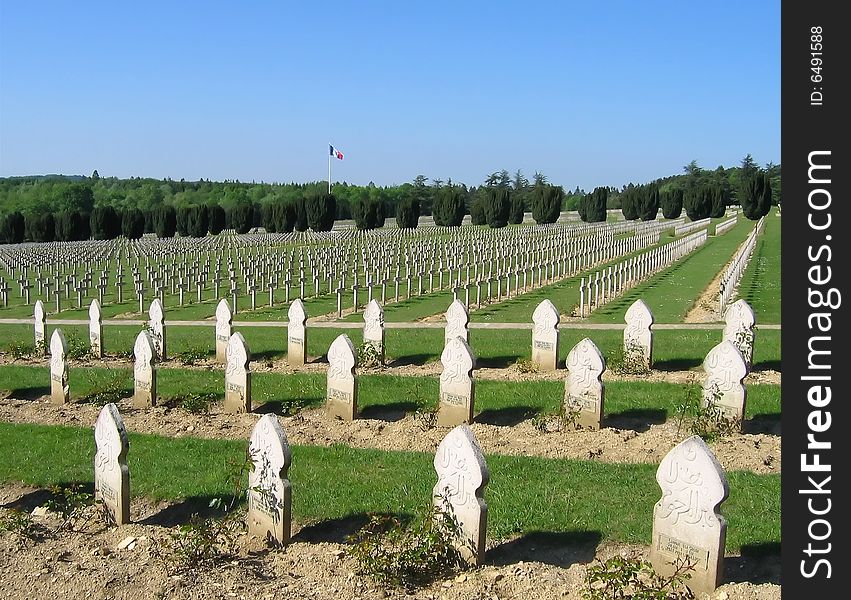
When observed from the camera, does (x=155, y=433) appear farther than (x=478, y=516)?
Yes

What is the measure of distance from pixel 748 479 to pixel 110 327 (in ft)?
54.6

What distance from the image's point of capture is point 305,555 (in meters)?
6.70

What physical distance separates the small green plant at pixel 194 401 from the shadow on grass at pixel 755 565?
24.0 ft

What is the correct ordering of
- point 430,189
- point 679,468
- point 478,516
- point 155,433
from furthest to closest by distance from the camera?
point 430,189
point 155,433
point 478,516
point 679,468

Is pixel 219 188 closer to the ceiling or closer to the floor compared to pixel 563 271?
closer to the ceiling

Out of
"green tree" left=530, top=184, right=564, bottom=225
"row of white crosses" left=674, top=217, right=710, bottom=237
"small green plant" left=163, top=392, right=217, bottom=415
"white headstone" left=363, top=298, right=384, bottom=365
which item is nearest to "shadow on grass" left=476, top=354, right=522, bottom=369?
"white headstone" left=363, top=298, right=384, bottom=365

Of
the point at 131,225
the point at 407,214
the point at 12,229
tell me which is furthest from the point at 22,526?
the point at 131,225

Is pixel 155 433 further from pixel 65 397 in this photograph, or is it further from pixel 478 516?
pixel 478 516

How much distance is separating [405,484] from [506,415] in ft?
9.57

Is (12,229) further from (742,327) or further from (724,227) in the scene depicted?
(742,327)

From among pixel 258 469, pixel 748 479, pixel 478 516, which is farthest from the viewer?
pixel 748 479

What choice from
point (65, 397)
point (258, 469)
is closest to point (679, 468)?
point (258, 469)

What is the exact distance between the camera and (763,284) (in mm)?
27781

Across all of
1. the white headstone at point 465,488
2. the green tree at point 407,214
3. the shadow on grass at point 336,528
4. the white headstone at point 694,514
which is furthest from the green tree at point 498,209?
the white headstone at point 694,514
